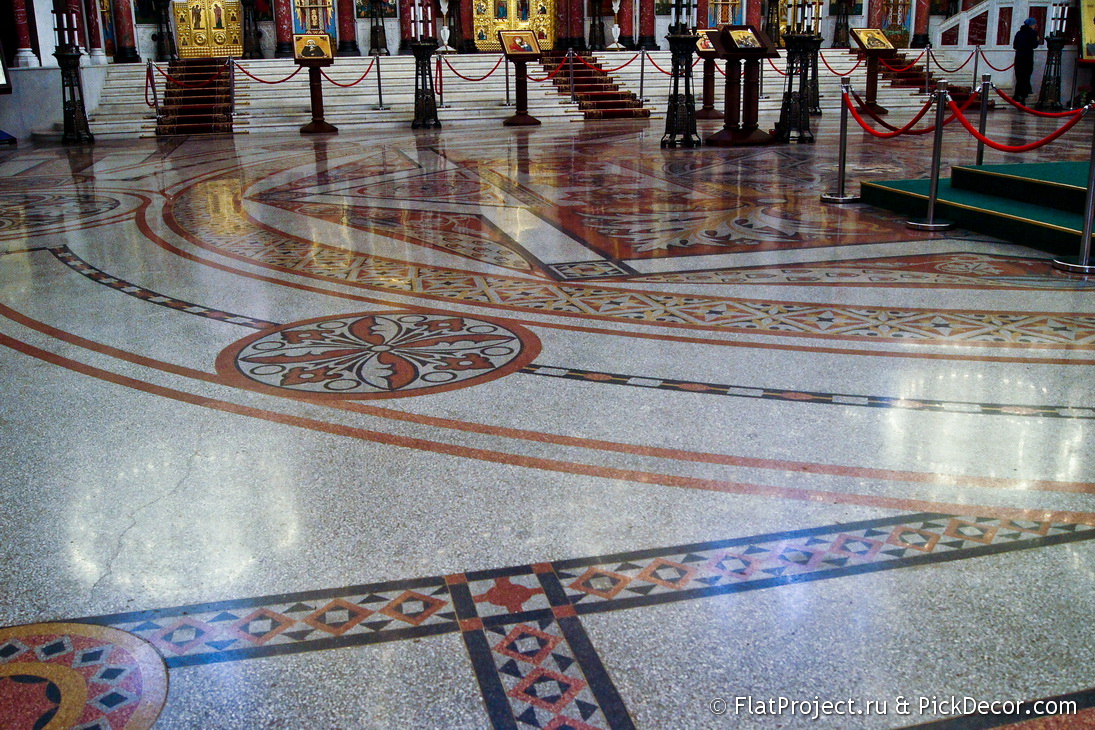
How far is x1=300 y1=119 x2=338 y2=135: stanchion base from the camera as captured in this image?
13.5m

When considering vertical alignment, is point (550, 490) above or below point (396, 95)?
below

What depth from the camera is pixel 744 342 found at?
356 centimetres

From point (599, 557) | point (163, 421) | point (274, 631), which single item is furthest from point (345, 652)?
point (163, 421)

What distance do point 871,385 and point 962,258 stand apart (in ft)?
7.26

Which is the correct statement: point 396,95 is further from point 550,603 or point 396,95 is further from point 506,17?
point 550,603

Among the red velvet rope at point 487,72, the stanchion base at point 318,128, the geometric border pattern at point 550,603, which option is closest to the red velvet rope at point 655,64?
the red velvet rope at point 487,72

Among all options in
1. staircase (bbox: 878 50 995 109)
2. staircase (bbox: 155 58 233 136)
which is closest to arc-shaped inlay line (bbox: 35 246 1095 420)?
staircase (bbox: 155 58 233 136)

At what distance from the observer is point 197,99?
15.3 metres

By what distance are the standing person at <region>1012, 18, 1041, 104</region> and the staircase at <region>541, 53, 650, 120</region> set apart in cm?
690

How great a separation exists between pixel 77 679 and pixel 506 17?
791 inches

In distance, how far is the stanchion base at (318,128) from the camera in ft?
44.2

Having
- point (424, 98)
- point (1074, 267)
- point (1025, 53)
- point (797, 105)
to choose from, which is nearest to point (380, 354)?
point (1074, 267)

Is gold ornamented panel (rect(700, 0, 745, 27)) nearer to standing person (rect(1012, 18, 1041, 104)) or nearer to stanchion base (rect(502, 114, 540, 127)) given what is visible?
standing person (rect(1012, 18, 1041, 104))

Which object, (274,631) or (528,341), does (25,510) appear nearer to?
(274,631)
